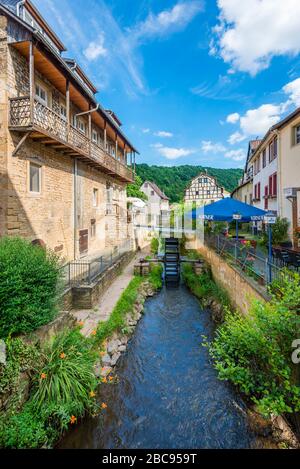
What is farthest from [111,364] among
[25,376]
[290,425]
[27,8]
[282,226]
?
[27,8]

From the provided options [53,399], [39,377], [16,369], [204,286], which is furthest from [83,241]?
[53,399]

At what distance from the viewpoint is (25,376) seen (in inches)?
173

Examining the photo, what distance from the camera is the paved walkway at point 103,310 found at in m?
7.13

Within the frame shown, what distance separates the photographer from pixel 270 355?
3.80m

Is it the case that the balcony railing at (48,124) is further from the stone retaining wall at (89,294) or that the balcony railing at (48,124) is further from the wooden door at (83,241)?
the stone retaining wall at (89,294)

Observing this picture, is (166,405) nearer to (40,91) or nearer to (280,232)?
(280,232)

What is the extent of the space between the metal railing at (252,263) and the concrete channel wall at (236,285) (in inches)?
8.2

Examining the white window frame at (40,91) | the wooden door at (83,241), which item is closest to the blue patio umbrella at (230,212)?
the wooden door at (83,241)

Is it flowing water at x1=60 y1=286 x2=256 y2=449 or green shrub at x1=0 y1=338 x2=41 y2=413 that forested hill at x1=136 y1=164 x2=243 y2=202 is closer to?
flowing water at x1=60 y1=286 x2=256 y2=449

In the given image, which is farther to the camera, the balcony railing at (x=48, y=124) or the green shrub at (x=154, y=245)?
Answer: the green shrub at (x=154, y=245)

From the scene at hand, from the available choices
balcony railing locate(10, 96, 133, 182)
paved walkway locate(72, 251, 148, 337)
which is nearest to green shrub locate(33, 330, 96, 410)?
paved walkway locate(72, 251, 148, 337)

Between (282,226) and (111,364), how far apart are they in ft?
32.3
